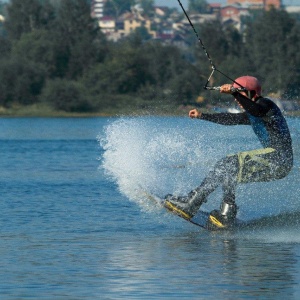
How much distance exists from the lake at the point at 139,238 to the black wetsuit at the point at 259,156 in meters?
0.55

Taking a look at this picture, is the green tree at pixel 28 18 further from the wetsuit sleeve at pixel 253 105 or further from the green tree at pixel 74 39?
the wetsuit sleeve at pixel 253 105

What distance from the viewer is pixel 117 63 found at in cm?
7844

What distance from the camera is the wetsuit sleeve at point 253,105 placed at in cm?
1134

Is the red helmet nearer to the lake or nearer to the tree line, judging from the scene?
the lake

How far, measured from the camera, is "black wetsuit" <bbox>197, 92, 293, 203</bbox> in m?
11.6

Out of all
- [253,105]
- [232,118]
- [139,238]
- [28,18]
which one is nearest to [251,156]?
[232,118]

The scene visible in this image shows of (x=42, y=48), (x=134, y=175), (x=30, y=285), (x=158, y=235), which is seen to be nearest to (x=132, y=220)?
(x=134, y=175)

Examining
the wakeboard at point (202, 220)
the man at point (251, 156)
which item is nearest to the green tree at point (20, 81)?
the wakeboard at point (202, 220)

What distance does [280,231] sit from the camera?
12273mm

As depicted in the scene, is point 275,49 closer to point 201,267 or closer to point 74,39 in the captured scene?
point 74,39

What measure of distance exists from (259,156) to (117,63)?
220 feet

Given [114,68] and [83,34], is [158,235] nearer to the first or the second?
[114,68]

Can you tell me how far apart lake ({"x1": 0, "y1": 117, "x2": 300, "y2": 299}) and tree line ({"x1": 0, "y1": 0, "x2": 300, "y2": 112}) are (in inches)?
1834

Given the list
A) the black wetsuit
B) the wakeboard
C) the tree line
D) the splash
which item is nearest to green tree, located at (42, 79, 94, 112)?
the tree line
